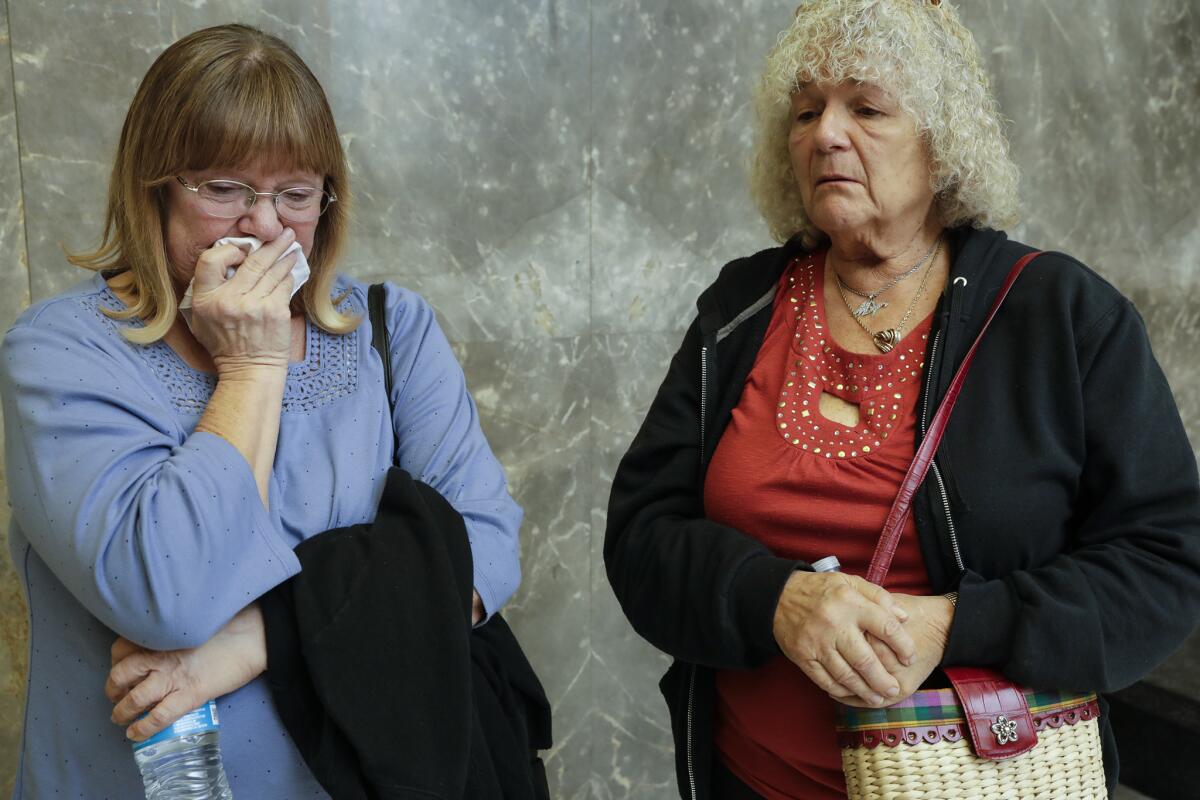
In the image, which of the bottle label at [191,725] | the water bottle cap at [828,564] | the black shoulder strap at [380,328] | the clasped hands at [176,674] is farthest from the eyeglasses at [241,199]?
the water bottle cap at [828,564]

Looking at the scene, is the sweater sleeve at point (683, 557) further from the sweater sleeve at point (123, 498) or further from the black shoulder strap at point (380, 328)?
the sweater sleeve at point (123, 498)

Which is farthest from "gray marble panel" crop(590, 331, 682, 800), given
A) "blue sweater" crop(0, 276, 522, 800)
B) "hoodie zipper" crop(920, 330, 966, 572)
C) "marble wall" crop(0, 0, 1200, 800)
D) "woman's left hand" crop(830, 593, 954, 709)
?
"woman's left hand" crop(830, 593, 954, 709)

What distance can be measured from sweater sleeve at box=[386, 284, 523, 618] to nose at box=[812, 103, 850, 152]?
669 millimetres

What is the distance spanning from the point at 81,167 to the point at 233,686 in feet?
4.50

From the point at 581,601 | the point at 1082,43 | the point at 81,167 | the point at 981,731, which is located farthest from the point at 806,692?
the point at 1082,43

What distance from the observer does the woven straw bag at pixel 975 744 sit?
1.38 meters

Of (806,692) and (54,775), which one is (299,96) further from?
(806,692)

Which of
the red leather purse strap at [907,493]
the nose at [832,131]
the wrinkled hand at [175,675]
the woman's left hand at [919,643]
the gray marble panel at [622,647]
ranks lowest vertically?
the gray marble panel at [622,647]

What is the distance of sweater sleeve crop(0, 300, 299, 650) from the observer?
1.29 meters

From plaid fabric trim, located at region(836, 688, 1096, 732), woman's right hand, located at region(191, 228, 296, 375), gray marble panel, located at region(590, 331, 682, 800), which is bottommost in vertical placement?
gray marble panel, located at region(590, 331, 682, 800)

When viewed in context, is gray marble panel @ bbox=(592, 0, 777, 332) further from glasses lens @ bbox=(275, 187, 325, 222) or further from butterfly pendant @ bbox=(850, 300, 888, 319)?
glasses lens @ bbox=(275, 187, 325, 222)

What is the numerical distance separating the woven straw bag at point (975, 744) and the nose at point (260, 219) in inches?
40.1

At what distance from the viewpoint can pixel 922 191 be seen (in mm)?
1719

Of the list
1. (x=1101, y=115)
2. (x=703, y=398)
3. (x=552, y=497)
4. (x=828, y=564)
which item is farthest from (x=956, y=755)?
(x=1101, y=115)
